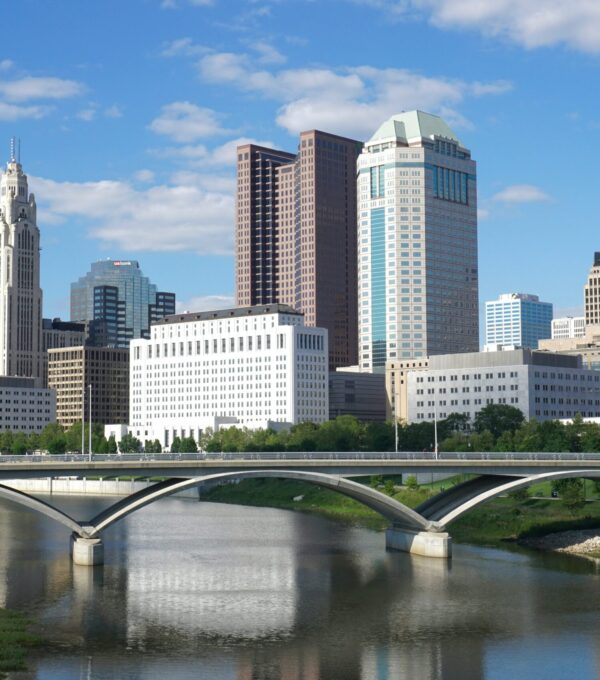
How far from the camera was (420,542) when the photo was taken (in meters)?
101

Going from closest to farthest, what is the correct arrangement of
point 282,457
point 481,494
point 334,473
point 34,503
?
1. point 34,503
2. point 334,473
3. point 282,457
4. point 481,494

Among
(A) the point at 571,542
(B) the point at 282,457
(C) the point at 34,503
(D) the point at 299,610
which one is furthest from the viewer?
(A) the point at 571,542

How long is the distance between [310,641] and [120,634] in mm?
11122

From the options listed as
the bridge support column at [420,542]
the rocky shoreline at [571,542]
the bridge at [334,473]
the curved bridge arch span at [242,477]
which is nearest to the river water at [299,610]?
the bridge support column at [420,542]

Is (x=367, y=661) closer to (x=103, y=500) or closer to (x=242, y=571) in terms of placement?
(x=242, y=571)

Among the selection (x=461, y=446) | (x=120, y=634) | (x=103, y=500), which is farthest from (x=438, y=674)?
(x=103, y=500)

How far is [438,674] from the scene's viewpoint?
2318 inches

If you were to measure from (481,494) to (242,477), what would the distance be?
68.8ft

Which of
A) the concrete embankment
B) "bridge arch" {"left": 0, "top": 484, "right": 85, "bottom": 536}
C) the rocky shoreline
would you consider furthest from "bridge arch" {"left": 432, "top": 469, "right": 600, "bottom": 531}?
the concrete embankment

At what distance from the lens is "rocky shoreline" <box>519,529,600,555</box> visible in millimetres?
104250

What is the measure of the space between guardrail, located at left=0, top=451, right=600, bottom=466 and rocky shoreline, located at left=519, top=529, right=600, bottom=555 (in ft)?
23.9

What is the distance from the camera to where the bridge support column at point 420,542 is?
98.8 meters

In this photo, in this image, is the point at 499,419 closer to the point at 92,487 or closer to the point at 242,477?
the point at 92,487

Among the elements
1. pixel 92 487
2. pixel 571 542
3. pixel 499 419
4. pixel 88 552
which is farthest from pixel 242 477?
pixel 499 419
